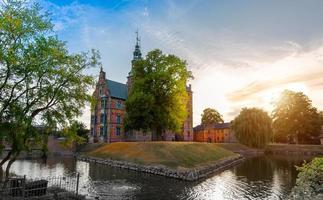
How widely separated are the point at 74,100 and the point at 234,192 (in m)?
16.8

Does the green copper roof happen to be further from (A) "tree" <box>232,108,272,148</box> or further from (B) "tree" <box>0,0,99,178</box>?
(B) "tree" <box>0,0,99,178</box>

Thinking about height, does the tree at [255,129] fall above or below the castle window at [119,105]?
below

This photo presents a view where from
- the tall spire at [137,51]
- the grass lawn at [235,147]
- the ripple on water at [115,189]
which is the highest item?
the tall spire at [137,51]

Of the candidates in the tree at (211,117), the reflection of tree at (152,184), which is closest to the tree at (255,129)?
the reflection of tree at (152,184)

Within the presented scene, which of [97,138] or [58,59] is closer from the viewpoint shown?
[58,59]

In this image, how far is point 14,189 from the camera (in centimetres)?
1535

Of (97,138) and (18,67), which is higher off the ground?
(18,67)

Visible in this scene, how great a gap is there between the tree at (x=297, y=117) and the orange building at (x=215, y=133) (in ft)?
54.6

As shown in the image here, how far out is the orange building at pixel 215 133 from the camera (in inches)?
3662

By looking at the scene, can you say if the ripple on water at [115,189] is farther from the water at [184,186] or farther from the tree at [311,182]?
the tree at [311,182]

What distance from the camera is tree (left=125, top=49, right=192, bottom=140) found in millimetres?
45438

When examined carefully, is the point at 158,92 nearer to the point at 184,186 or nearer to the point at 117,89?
the point at 117,89

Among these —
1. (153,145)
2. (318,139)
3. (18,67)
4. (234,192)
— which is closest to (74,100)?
(18,67)

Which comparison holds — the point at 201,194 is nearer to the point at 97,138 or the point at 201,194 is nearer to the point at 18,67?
the point at 18,67
